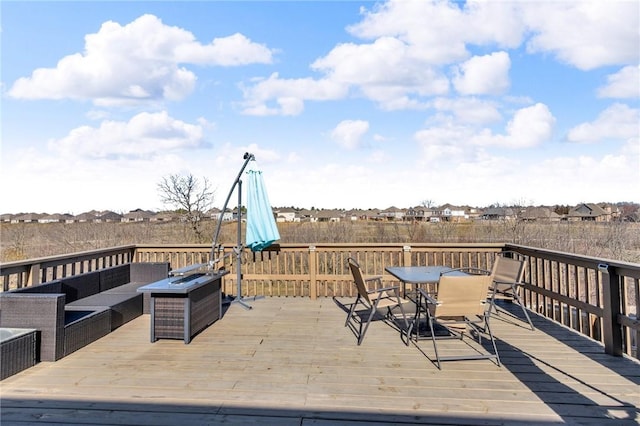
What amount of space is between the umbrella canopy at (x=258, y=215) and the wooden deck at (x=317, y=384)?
1737 mm

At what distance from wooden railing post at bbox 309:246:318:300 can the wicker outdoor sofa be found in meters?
2.26

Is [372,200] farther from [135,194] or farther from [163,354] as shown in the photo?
[163,354]

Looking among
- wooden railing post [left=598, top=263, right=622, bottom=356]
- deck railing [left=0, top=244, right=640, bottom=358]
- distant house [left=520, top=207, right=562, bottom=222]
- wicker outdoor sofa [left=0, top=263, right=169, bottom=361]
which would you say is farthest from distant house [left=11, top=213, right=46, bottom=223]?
distant house [left=520, top=207, right=562, bottom=222]

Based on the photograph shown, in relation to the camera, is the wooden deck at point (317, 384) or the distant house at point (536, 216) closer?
the wooden deck at point (317, 384)

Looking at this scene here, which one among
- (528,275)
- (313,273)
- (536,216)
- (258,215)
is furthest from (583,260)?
(536,216)

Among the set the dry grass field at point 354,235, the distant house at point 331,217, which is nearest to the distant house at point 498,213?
the dry grass field at point 354,235

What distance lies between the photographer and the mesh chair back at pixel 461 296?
3057 millimetres

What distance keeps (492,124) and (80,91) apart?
11859 millimetres

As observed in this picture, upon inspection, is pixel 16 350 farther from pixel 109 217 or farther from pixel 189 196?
pixel 109 217

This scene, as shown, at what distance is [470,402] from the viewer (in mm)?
2305

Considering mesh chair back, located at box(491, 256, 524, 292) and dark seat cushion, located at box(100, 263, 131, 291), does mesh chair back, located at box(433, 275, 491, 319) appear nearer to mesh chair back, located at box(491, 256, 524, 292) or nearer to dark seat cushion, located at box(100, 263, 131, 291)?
mesh chair back, located at box(491, 256, 524, 292)

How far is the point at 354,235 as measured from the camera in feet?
47.9

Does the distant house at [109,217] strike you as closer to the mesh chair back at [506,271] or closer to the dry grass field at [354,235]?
the dry grass field at [354,235]

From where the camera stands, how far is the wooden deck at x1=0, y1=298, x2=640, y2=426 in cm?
214
